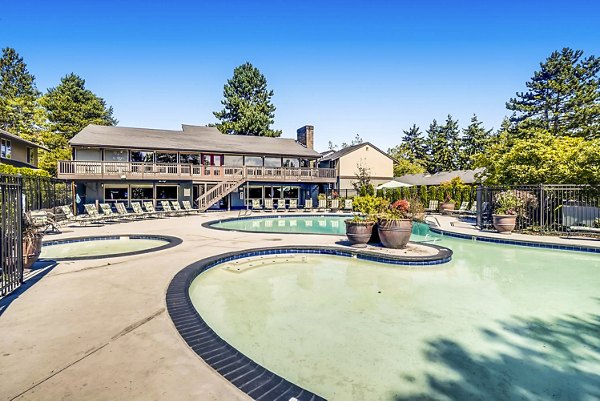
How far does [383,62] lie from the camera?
19.6 metres

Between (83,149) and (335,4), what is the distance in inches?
774

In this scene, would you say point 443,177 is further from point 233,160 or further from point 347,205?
point 233,160

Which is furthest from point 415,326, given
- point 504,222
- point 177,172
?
point 177,172

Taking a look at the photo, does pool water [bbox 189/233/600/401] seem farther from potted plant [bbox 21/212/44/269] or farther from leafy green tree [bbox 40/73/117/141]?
leafy green tree [bbox 40/73/117/141]

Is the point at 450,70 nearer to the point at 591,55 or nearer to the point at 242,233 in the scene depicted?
the point at 242,233

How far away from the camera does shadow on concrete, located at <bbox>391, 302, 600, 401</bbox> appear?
291 centimetres

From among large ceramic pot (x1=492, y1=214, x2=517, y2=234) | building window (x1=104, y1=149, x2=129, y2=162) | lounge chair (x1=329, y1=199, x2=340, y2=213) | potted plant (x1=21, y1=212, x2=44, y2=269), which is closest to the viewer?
potted plant (x1=21, y1=212, x2=44, y2=269)

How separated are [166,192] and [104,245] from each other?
1607cm

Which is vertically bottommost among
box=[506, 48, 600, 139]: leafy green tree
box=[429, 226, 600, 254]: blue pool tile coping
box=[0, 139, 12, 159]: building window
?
box=[429, 226, 600, 254]: blue pool tile coping

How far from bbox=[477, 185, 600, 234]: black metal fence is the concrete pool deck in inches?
536

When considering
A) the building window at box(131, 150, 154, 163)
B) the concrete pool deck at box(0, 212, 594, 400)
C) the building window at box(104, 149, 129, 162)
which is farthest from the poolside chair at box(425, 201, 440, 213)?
the building window at box(104, 149, 129, 162)

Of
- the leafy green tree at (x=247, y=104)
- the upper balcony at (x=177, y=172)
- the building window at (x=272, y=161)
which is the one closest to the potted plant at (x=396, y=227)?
the upper balcony at (x=177, y=172)

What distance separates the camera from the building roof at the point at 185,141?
2248cm

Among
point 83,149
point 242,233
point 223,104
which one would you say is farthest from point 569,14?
point 223,104
